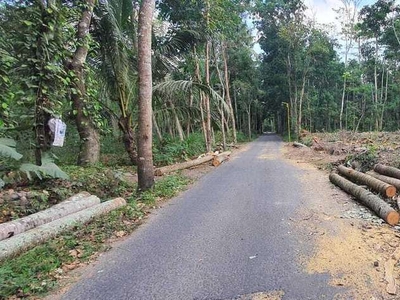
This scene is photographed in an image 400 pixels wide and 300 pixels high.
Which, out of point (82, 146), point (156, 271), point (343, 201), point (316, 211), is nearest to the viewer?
point (156, 271)

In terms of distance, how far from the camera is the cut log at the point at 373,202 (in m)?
4.43

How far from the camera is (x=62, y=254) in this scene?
12.1ft

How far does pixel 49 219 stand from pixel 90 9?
557 centimetres

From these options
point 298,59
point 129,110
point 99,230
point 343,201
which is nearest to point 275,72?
point 298,59

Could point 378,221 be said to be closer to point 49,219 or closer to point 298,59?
point 49,219

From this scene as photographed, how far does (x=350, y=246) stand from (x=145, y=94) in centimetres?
490

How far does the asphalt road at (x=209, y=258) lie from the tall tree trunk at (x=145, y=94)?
116cm

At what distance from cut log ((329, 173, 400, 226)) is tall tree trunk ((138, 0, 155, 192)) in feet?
14.1

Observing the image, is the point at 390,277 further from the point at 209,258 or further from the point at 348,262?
the point at 209,258

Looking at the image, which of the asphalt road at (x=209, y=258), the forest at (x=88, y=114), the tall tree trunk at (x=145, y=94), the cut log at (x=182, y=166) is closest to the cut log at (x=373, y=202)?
the asphalt road at (x=209, y=258)

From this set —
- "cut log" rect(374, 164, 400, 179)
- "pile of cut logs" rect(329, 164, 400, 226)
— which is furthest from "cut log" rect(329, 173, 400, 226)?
"cut log" rect(374, 164, 400, 179)

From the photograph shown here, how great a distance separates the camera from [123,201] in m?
5.91

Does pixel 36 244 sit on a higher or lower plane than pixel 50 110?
lower

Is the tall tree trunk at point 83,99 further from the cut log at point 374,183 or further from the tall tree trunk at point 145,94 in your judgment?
the cut log at point 374,183
